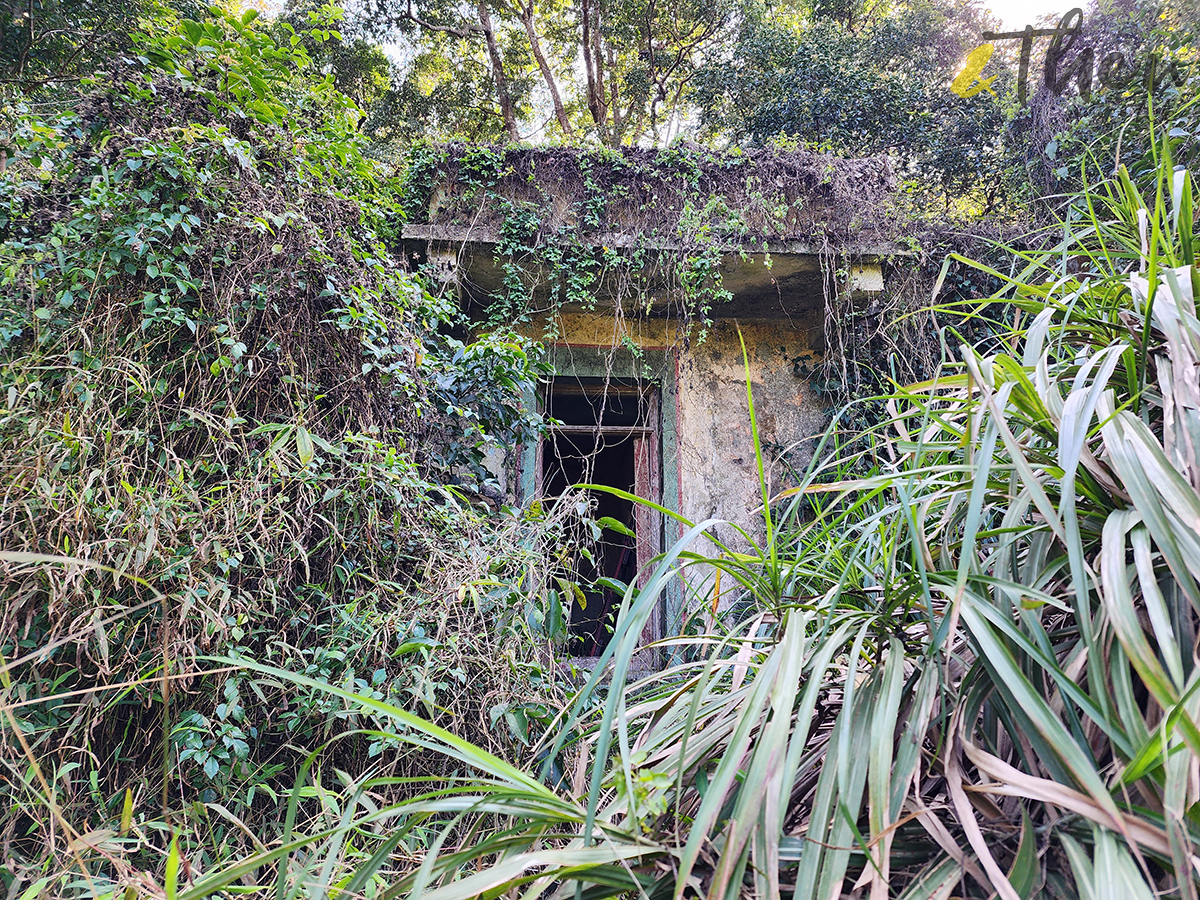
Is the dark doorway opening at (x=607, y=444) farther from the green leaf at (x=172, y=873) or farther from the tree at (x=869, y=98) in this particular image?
the tree at (x=869, y=98)

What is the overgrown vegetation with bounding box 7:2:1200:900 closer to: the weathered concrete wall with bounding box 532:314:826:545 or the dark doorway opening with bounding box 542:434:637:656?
the weathered concrete wall with bounding box 532:314:826:545

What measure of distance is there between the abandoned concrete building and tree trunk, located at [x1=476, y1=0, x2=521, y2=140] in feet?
14.9

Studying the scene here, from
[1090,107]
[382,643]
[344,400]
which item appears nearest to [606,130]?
[1090,107]

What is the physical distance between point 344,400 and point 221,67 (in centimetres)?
121

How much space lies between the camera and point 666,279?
3543 millimetres

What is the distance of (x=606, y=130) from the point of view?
25.0 feet

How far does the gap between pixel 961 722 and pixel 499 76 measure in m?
7.83

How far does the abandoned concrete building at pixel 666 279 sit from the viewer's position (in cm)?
345

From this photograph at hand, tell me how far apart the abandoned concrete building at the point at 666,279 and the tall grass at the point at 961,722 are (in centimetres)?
223

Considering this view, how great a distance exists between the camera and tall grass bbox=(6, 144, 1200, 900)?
76 centimetres
